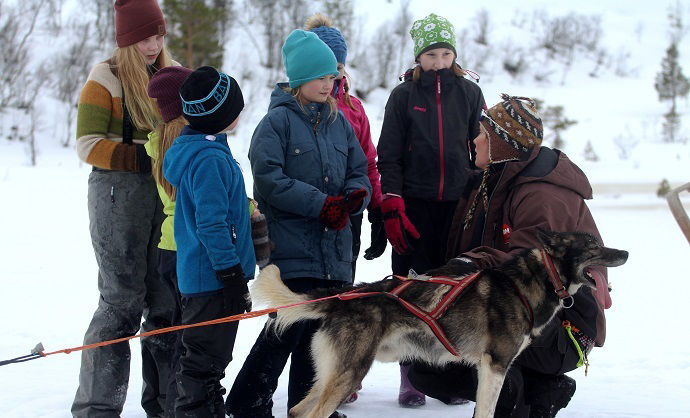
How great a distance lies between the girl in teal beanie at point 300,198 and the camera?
318cm

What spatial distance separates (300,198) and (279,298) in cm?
51

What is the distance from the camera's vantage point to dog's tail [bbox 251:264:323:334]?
283 centimetres

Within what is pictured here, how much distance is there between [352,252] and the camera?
3.60m

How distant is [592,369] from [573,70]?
3097cm

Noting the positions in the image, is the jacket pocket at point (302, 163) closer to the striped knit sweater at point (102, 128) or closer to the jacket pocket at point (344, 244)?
the jacket pocket at point (344, 244)

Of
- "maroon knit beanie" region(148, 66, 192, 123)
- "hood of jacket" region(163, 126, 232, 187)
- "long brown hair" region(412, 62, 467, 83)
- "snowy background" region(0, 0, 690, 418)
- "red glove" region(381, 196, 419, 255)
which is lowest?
"snowy background" region(0, 0, 690, 418)

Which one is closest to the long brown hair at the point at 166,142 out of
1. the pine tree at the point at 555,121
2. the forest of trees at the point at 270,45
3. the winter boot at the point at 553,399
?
the winter boot at the point at 553,399

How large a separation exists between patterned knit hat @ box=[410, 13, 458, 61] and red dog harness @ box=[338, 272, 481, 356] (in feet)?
5.20

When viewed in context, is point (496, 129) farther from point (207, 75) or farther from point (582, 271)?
point (207, 75)

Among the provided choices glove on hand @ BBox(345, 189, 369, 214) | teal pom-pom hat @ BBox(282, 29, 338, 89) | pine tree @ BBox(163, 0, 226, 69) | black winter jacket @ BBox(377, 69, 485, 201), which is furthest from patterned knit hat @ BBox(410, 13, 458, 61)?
pine tree @ BBox(163, 0, 226, 69)

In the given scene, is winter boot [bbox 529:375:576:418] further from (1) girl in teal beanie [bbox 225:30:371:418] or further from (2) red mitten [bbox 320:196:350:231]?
(2) red mitten [bbox 320:196:350:231]

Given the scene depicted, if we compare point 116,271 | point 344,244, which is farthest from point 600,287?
point 116,271

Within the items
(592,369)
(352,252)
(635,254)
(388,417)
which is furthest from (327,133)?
(635,254)

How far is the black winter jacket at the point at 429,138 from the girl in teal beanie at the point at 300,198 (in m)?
0.56
